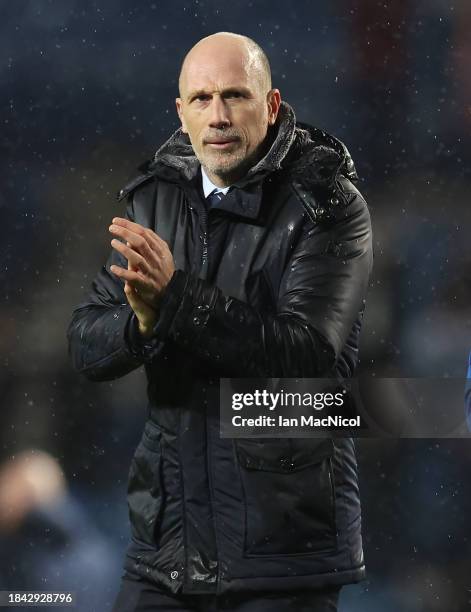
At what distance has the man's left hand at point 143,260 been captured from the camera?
1.84 metres

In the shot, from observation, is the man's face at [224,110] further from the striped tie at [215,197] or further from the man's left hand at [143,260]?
the man's left hand at [143,260]

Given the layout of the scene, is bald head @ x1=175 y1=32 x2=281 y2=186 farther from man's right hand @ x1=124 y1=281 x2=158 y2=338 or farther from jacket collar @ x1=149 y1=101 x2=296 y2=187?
man's right hand @ x1=124 y1=281 x2=158 y2=338

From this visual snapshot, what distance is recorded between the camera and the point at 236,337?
1.90 metres

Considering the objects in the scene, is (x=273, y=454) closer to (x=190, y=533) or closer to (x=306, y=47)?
(x=190, y=533)

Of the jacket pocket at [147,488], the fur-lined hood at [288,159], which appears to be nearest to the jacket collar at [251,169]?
the fur-lined hood at [288,159]

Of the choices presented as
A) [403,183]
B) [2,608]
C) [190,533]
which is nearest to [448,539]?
[403,183]

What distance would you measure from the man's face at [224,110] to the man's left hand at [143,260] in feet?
0.85

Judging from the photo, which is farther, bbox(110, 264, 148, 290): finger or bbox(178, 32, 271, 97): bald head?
bbox(178, 32, 271, 97): bald head

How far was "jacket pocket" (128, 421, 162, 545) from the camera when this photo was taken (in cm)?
203

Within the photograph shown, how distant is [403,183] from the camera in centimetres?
336

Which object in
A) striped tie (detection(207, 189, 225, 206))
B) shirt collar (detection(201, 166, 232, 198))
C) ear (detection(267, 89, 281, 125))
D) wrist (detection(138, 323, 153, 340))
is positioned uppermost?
ear (detection(267, 89, 281, 125))

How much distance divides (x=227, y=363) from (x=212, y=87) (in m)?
0.50

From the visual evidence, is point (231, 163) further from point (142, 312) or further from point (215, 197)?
point (142, 312)

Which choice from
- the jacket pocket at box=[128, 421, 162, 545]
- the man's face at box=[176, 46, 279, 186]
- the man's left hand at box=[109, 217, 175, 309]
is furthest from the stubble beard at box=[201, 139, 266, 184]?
the jacket pocket at box=[128, 421, 162, 545]
